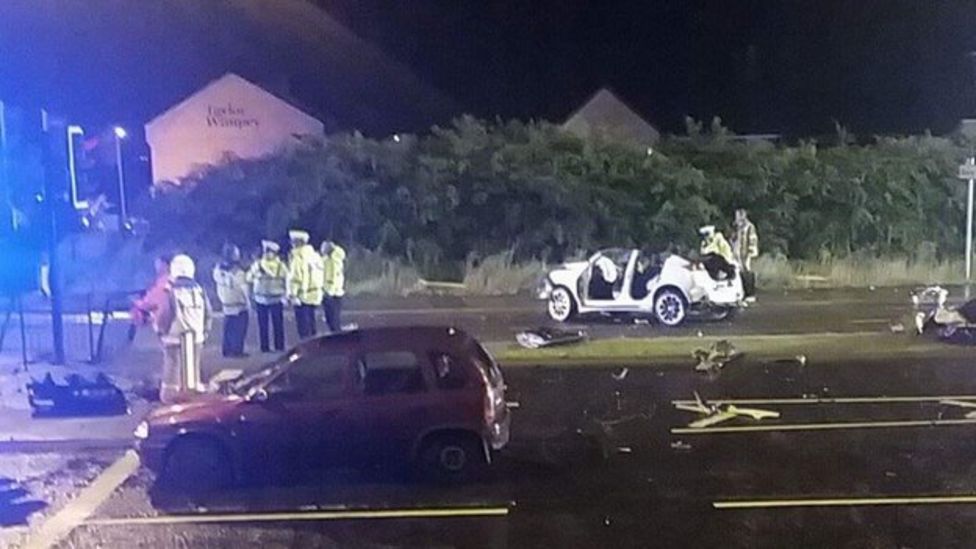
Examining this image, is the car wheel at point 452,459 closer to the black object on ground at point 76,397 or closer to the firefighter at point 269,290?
the firefighter at point 269,290

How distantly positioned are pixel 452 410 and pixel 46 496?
1.48 ft

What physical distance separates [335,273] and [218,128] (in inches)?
8.1

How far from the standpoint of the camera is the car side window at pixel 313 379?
1403 mm

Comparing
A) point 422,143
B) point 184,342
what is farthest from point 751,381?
point 184,342

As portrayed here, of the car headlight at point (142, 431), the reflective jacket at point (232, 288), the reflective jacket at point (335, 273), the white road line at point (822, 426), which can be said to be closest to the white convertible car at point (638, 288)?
the white road line at point (822, 426)

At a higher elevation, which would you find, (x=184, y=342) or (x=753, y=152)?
(x=753, y=152)

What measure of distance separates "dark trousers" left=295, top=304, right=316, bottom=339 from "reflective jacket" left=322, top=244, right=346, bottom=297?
0.03 m

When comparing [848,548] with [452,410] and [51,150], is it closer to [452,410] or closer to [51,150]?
[452,410]

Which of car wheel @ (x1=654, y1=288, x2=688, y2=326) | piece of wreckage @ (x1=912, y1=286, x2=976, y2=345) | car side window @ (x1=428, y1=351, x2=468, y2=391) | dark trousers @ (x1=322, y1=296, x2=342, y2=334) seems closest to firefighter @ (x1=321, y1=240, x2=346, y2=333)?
dark trousers @ (x1=322, y1=296, x2=342, y2=334)

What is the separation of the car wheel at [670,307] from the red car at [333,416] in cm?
23

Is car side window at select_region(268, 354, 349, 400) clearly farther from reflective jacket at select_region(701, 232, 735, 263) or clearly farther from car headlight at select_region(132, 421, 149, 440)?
reflective jacket at select_region(701, 232, 735, 263)

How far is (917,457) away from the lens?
4.80 feet

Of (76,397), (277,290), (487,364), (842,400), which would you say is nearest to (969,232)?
(842,400)

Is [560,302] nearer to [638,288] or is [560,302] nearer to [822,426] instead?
[638,288]
